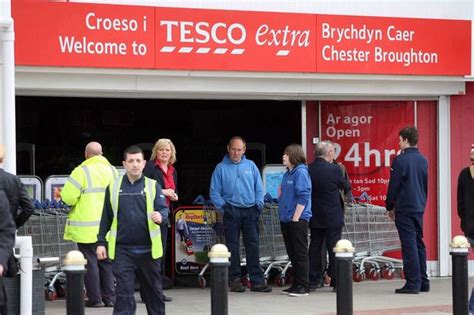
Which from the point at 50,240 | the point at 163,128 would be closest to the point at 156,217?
the point at 50,240

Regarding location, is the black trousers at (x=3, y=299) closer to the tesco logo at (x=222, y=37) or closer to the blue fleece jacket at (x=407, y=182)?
the tesco logo at (x=222, y=37)

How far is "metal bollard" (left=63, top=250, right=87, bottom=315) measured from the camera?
755 cm

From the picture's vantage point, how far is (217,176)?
12.4 meters

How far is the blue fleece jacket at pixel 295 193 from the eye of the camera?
11828 millimetres

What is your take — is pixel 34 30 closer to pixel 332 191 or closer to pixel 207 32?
pixel 207 32

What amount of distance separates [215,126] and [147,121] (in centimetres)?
105

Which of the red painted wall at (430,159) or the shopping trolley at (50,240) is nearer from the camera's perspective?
the shopping trolley at (50,240)

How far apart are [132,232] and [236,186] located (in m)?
3.49

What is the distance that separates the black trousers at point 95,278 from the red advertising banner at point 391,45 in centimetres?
375

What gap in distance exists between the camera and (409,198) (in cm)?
1222

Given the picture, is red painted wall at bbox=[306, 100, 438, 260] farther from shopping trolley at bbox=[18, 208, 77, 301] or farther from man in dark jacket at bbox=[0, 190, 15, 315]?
man in dark jacket at bbox=[0, 190, 15, 315]

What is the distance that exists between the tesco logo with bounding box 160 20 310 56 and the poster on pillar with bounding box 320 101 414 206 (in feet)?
5.21

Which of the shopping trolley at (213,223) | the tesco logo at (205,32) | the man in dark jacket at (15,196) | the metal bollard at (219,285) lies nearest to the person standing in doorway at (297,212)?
the shopping trolley at (213,223)

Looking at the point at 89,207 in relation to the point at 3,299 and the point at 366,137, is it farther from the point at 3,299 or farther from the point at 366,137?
the point at 366,137
